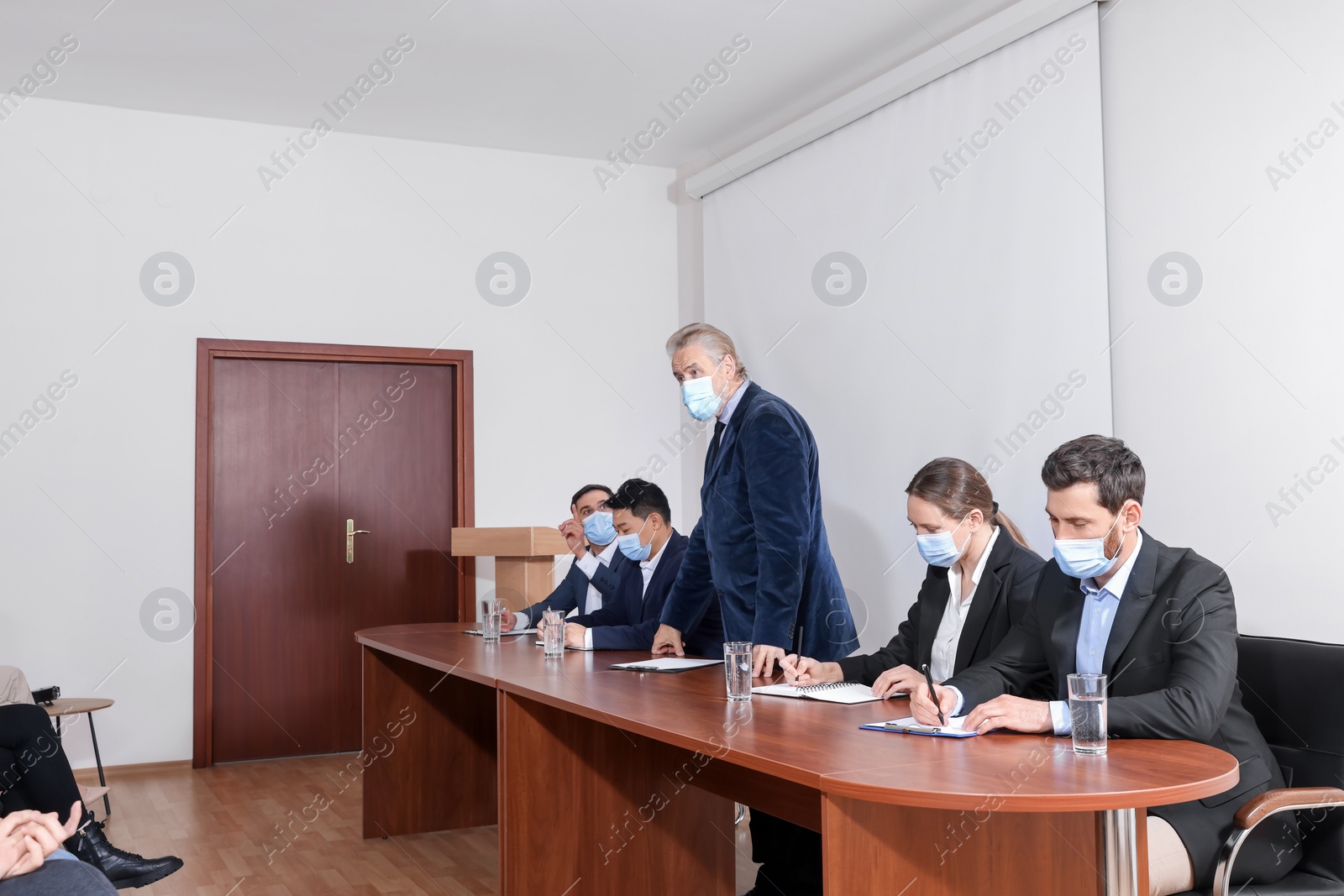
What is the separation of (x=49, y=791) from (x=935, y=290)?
3445 millimetres

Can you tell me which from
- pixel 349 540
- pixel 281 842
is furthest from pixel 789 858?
pixel 349 540

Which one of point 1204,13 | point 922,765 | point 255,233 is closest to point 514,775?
point 922,765

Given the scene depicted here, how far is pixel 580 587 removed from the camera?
4.29 meters

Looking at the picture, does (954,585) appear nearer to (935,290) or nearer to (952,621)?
(952,621)

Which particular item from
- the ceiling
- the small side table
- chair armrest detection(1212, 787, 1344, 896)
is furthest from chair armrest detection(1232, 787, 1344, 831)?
the small side table

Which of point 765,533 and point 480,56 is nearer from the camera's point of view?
point 765,533

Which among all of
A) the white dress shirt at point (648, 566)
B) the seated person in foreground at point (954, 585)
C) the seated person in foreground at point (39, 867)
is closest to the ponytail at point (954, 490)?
the seated person in foreground at point (954, 585)

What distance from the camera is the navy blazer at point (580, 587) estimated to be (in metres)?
4.01

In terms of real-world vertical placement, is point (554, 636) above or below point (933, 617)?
below

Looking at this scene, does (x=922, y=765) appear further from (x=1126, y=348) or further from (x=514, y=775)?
(x=1126, y=348)

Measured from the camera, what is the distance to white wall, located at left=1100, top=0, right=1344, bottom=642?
10.0ft

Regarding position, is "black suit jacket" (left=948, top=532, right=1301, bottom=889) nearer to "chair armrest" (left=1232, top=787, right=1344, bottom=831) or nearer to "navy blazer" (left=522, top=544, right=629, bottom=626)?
"chair armrest" (left=1232, top=787, right=1344, bottom=831)

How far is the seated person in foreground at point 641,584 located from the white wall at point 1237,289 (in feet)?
4.96

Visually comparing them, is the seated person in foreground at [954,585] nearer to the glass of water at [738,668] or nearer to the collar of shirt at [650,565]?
the glass of water at [738,668]
